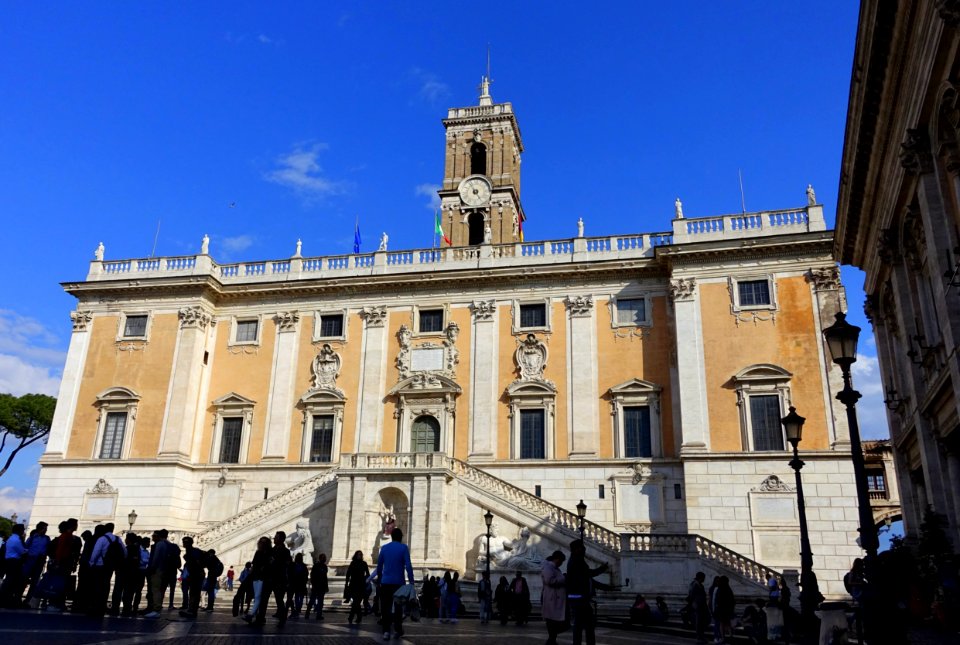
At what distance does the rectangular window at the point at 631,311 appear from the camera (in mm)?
30398

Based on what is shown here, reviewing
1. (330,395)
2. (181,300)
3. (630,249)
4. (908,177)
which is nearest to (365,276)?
(330,395)

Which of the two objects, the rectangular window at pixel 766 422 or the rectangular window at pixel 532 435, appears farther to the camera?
the rectangular window at pixel 532 435

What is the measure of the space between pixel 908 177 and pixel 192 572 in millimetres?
14894

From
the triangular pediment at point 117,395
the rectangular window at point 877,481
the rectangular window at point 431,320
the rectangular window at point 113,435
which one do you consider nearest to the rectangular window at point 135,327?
the triangular pediment at point 117,395

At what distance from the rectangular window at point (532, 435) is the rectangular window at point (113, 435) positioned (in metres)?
16.5

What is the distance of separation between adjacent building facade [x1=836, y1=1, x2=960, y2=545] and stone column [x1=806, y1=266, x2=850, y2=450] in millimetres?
6114

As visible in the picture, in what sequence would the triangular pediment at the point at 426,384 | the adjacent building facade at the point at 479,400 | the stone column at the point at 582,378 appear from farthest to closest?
the triangular pediment at the point at 426,384, the stone column at the point at 582,378, the adjacent building facade at the point at 479,400

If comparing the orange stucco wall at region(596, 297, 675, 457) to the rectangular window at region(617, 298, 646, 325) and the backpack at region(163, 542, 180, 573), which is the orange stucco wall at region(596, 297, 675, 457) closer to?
the rectangular window at region(617, 298, 646, 325)

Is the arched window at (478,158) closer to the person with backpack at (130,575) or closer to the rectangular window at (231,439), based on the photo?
the rectangular window at (231,439)

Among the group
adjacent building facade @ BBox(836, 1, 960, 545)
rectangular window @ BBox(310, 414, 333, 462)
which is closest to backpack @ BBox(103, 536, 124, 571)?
adjacent building facade @ BBox(836, 1, 960, 545)

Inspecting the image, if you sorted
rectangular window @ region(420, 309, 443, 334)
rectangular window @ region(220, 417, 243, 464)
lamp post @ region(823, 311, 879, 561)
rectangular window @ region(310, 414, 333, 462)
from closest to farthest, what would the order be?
lamp post @ region(823, 311, 879, 561) < rectangular window @ region(310, 414, 333, 462) < rectangular window @ region(220, 417, 243, 464) < rectangular window @ region(420, 309, 443, 334)

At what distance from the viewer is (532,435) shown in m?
29.7

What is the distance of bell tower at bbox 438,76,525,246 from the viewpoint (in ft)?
146

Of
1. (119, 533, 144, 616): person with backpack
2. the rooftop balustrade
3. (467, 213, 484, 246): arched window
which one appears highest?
(467, 213, 484, 246): arched window
